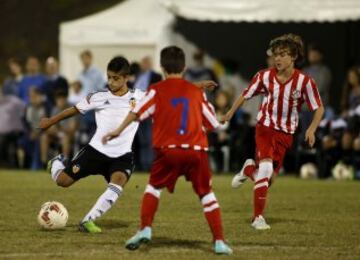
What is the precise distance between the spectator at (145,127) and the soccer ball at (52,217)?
28.8 ft

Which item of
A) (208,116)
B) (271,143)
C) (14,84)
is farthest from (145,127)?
(208,116)

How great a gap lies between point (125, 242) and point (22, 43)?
24571 mm

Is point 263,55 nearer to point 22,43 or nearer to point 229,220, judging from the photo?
point 229,220

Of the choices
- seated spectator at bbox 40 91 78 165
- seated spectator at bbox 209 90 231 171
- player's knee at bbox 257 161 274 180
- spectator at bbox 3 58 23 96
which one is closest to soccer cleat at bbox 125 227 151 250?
player's knee at bbox 257 161 274 180

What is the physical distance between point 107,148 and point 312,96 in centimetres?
204

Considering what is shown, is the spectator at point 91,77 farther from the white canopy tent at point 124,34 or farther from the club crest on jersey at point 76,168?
the club crest on jersey at point 76,168

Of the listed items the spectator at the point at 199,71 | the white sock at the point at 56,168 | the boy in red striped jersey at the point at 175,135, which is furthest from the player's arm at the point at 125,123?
the spectator at the point at 199,71

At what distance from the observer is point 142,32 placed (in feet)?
67.3

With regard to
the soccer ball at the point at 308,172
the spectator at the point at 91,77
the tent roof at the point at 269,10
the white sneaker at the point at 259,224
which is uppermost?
the tent roof at the point at 269,10

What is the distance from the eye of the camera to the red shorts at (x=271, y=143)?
1056cm

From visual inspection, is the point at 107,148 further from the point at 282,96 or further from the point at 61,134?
the point at 61,134

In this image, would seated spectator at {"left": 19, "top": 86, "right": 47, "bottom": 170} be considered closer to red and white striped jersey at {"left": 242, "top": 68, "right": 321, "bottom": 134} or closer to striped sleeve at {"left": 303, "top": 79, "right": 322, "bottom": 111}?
red and white striped jersey at {"left": 242, "top": 68, "right": 321, "bottom": 134}

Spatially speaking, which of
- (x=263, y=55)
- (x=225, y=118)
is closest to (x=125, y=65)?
(x=225, y=118)

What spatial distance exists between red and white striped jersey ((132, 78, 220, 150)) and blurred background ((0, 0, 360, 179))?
9660 mm
